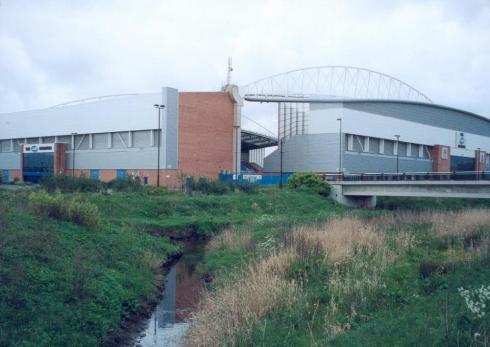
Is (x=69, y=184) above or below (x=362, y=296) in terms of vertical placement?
above

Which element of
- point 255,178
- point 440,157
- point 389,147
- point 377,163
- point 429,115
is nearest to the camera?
point 255,178

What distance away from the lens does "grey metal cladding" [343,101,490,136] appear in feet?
206

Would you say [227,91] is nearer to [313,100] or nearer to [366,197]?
[313,100]

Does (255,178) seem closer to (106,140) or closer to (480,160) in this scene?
(106,140)

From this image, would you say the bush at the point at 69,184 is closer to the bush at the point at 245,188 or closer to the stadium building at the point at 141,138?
the stadium building at the point at 141,138

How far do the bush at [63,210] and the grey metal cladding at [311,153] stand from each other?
4351 centimetres

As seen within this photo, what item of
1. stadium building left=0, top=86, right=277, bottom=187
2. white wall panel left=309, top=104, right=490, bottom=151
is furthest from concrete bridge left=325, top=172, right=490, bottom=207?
stadium building left=0, top=86, right=277, bottom=187

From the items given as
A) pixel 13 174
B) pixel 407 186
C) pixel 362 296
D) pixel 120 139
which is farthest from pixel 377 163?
pixel 362 296

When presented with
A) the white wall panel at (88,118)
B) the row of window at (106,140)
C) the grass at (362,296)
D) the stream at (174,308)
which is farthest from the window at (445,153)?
the grass at (362,296)

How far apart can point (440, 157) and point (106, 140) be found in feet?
149

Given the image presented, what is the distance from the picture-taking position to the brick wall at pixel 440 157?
6825cm

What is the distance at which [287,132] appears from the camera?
209 ft

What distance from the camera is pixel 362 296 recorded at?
862cm

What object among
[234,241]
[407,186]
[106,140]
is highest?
[106,140]
